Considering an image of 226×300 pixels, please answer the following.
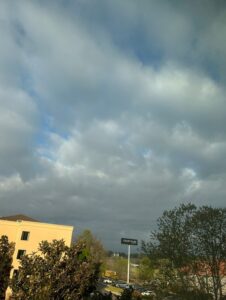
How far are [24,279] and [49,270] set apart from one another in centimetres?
105

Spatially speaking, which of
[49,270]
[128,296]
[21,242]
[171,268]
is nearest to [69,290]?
[49,270]

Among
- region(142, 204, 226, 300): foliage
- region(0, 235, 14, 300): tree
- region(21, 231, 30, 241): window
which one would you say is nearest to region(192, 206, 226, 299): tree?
region(142, 204, 226, 300): foliage

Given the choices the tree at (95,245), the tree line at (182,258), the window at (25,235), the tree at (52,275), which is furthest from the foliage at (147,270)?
the tree at (95,245)

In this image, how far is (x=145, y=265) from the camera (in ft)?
92.4

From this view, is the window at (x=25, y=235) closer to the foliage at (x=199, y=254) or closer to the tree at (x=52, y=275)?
the foliage at (x=199, y=254)

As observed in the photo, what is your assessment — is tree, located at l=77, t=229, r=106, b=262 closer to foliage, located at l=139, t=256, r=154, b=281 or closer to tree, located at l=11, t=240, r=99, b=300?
foliage, located at l=139, t=256, r=154, b=281

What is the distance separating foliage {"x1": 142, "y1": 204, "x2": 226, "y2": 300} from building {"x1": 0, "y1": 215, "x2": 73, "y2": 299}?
30792 mm

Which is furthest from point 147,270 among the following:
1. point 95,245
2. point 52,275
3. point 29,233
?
point 95,245

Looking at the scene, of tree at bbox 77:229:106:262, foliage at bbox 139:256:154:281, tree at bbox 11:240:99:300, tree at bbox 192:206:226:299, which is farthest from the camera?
tree at bbox 77:229:106:262

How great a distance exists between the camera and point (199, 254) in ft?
75.5

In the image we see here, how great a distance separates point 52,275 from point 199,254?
12.7 metres

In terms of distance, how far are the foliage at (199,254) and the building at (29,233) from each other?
30792 millimetres

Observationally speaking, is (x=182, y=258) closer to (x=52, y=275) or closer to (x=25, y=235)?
(x=52, y=275)

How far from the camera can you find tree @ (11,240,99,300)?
12.8 m
